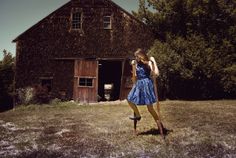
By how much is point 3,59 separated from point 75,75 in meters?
14.3

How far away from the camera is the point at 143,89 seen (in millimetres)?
9148

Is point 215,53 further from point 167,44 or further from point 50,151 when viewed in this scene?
point 50,151

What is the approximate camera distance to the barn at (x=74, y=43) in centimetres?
2505

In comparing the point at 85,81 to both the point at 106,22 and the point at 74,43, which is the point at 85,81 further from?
the point at 106,22

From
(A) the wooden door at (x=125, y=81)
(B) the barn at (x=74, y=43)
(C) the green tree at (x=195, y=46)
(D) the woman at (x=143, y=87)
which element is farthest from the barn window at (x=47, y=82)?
(D) the woman at (x=143, y=87)

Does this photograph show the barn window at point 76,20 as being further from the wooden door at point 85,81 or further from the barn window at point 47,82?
the barn window at point 47,82

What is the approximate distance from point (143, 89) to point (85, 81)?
635 inches

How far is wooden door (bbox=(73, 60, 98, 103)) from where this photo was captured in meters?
24.7

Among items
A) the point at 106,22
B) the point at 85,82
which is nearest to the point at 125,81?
the point at 85,82

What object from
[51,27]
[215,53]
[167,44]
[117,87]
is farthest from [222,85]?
[51,27]

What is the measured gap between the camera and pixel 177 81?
81.2ft

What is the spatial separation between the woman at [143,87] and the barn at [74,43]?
1563 centimetres

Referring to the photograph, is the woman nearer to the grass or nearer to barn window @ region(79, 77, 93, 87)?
the grass

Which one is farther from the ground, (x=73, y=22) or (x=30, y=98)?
(x=73, y=22)
